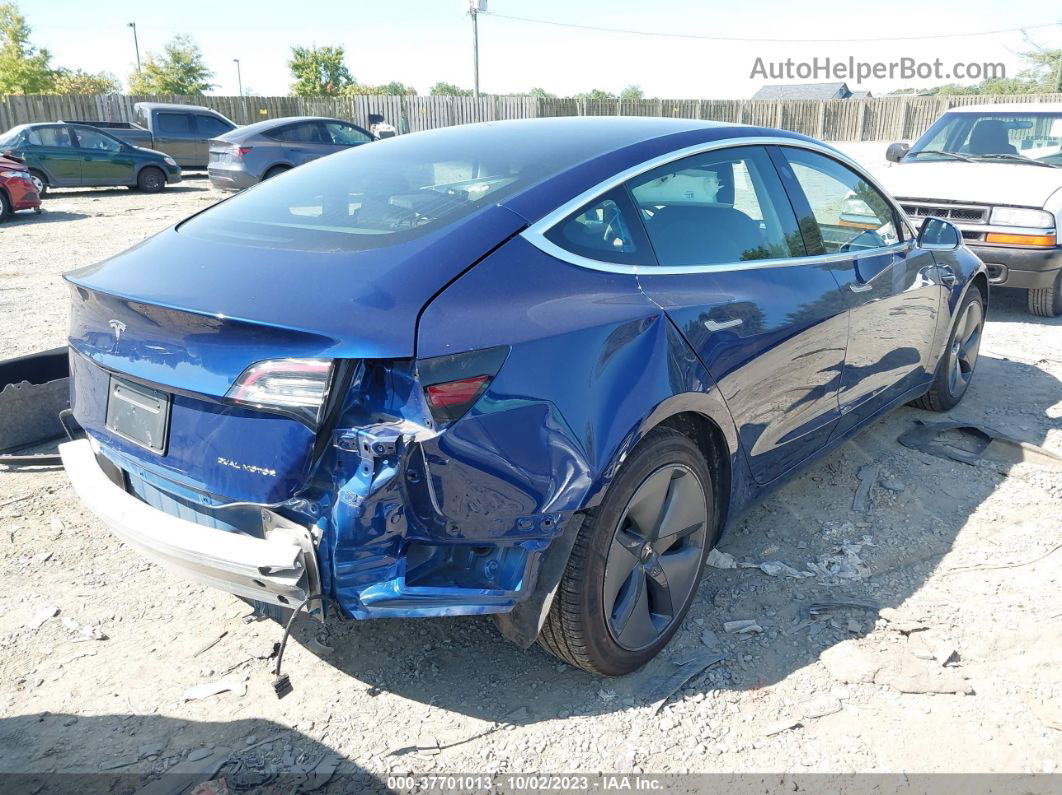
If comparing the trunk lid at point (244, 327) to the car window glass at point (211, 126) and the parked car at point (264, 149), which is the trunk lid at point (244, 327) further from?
the car window glass at point (211, 126)

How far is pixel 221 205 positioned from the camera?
127 inches

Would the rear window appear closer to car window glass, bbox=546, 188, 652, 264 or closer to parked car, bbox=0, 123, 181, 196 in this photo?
car window glass, bbox=546, 188, 652, 264

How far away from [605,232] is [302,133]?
15534mm

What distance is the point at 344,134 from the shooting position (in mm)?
17609

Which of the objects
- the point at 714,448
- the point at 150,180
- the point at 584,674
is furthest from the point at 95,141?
the point at 584,674

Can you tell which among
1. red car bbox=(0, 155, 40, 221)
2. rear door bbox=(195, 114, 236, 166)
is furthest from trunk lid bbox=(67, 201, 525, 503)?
rear door bbox=(195, 114, 236, 166)

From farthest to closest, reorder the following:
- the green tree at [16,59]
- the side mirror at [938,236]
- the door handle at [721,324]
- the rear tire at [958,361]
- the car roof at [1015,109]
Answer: the green tree at [16,59] → the car roof at [1015,109] → the rear tire at [958,361] → the side mirror at [938,236] → the door handle at [721,324]

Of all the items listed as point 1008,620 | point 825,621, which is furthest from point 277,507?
point 1008,620

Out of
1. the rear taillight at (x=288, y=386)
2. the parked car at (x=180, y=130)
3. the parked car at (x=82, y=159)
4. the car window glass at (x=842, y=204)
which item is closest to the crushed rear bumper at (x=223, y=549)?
the rear taillight at (x=288, y=386)

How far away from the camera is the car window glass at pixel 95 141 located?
672 inches

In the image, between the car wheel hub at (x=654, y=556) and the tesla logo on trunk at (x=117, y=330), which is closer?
the tesla logo on trunk at (x=117, y=330)

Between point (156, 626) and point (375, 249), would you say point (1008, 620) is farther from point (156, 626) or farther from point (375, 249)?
point (156, 626)

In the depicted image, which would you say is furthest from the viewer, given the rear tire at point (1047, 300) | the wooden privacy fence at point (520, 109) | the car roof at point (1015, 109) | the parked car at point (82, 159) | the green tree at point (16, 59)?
the green tree at point (16, 59)

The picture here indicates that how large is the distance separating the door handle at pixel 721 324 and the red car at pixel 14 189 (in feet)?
46.7
